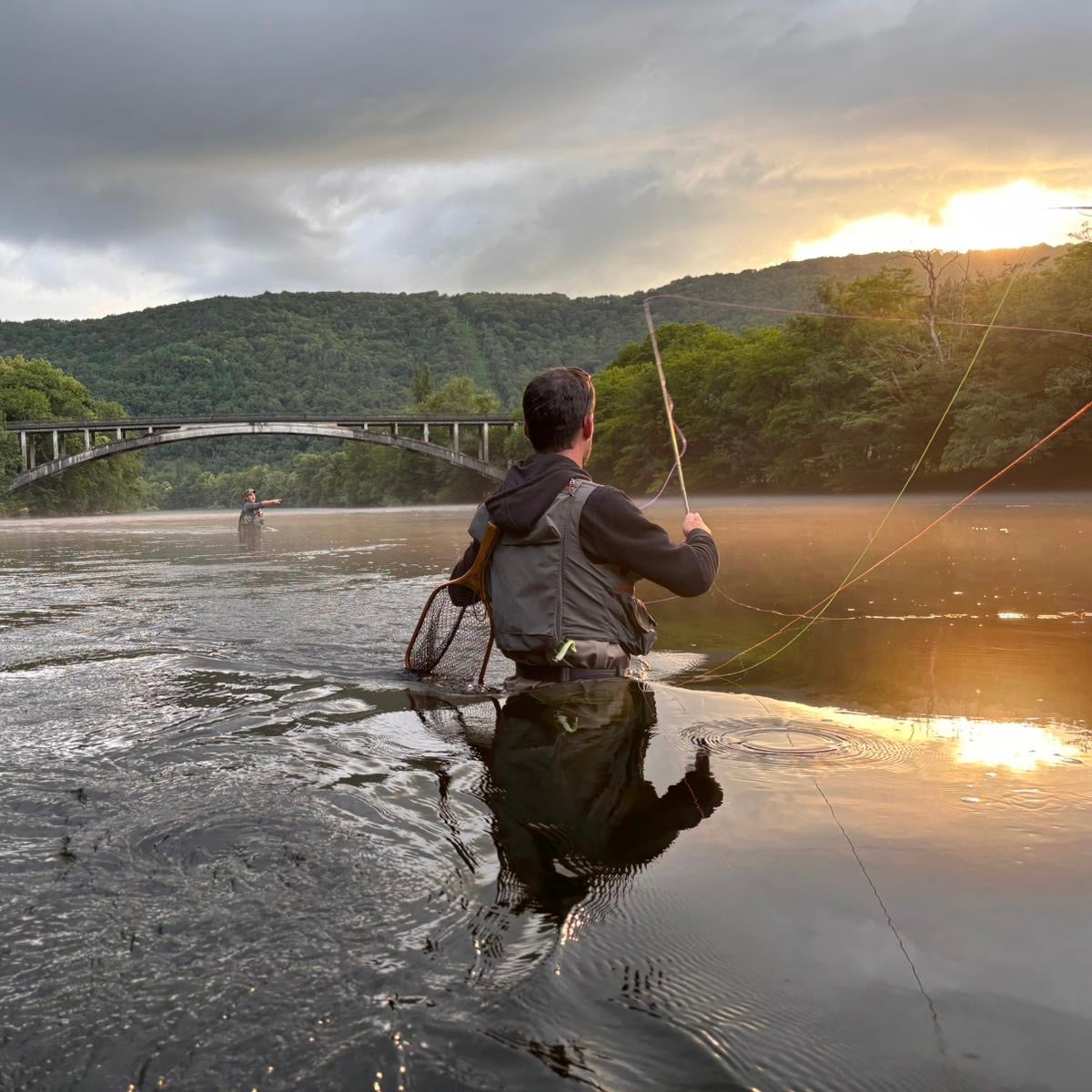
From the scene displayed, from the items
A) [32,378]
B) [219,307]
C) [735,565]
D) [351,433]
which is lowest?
[735,565]

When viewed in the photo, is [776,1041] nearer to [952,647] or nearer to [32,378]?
[952,647]

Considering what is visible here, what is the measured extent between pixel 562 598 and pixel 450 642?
207 centimetres

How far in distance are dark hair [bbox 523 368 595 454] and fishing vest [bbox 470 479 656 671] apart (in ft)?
0.92

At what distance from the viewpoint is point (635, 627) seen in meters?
4.81

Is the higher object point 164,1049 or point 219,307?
point 219,307

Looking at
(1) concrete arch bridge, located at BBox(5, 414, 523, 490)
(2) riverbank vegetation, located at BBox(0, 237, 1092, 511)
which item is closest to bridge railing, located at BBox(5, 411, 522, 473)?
(1) concrete arch bridge, located at BBox(5, 414, 523, 490)

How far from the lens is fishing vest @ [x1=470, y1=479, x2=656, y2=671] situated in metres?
4.50

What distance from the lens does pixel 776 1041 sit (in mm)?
2283

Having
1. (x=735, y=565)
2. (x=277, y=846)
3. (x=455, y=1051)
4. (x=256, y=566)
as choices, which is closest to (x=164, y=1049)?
(x=455, y=1051)

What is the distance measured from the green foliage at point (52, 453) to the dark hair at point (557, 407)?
304ft

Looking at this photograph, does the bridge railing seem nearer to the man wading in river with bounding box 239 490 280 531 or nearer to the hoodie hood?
the man wading in river with bounding box 239 490 280 531

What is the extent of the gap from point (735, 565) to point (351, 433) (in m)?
77.0

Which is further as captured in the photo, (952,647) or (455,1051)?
(952,647)

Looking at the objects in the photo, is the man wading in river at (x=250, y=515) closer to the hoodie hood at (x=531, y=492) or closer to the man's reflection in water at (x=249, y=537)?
the man's reflection in water at (x=249, y=537)
